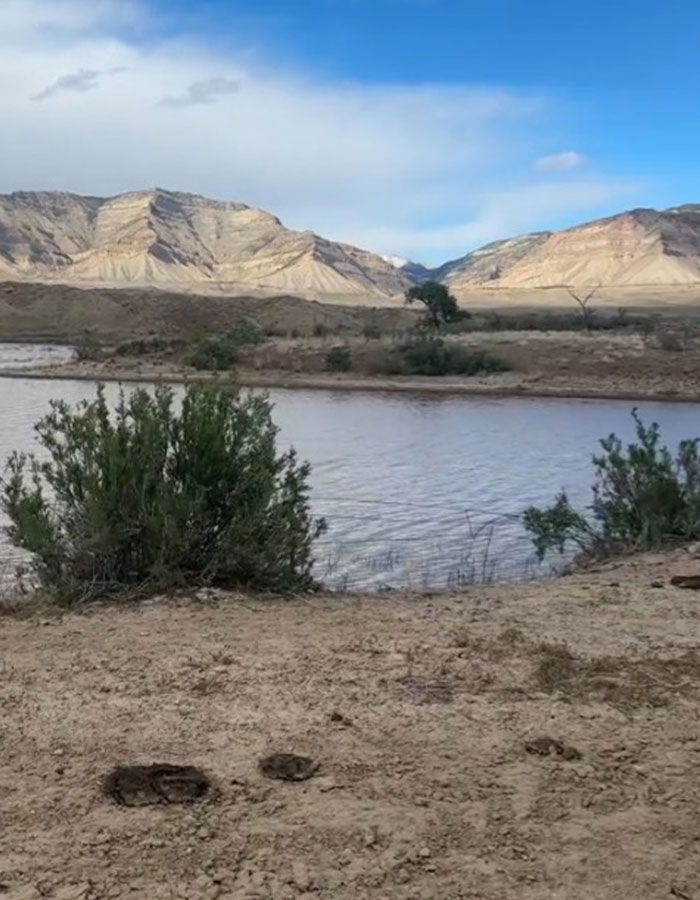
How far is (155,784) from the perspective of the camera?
3717 mm

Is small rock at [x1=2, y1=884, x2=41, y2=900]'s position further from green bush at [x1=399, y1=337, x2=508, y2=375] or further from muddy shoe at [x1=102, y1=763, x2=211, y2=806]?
green bush at [x1=399, y1=337, x2=508, y2=375]

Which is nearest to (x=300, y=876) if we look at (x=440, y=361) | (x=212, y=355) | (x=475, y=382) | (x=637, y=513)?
(x=637, y=513)

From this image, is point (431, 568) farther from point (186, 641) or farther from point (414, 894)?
point (414, 894)

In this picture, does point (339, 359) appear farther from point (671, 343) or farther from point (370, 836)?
point (370, 836)

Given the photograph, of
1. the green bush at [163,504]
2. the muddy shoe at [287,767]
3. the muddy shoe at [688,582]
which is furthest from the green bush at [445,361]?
the muddy shoe at [287,767]

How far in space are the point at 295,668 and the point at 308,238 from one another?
647ft

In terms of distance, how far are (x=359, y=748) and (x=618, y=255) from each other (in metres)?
167

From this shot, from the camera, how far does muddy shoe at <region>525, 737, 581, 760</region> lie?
4043 millimetres

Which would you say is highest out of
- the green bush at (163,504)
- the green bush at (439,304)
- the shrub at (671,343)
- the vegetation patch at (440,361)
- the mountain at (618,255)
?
the mountain at (618,255)

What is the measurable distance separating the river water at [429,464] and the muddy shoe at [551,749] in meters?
3.80

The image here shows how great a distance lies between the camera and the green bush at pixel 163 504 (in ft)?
21.2

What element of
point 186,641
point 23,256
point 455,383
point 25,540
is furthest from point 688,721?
point 23,256

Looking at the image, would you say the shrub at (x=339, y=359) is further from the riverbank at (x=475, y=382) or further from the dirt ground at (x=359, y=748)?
the dirt ground at (x=359, y=748)

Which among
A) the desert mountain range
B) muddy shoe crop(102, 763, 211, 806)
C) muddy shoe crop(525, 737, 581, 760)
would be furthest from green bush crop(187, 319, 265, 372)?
the desert mountain range
